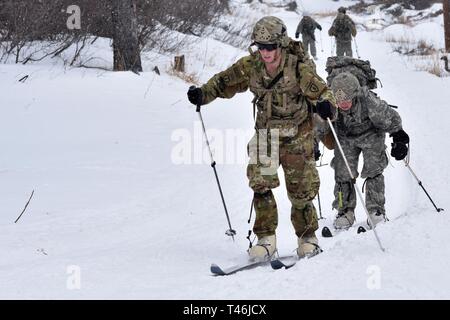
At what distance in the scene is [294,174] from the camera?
15.0ft

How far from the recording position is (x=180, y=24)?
51.6 feet

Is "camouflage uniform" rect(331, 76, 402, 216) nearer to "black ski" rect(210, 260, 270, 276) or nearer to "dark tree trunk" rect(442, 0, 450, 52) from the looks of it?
"black ski" rect(210, 260, 270, 276)

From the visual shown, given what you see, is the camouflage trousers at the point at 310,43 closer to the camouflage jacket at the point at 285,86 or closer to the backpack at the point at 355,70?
the backpack at the point at 355,70

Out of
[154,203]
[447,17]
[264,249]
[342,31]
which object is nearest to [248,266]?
[264,249]

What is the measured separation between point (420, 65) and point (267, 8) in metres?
22.4

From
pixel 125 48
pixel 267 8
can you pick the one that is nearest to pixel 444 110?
pixel 125 48

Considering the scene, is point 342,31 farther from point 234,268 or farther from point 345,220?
point 234,268

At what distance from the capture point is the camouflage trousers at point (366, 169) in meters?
5.66

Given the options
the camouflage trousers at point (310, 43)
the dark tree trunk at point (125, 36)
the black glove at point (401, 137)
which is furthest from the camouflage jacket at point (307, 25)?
the black glove at point (401, 137)

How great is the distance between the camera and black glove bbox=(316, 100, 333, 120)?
167 inches

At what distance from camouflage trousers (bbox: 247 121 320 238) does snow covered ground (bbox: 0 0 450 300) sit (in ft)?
1.19

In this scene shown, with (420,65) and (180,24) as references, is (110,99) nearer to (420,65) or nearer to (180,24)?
(180,24)
